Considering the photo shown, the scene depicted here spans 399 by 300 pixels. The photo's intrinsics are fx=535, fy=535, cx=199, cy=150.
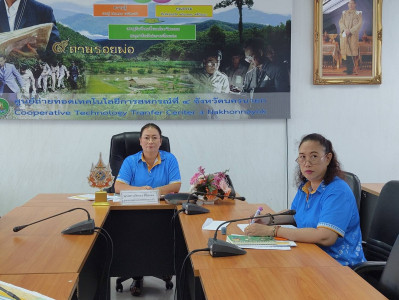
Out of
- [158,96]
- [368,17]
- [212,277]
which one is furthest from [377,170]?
[212,277]

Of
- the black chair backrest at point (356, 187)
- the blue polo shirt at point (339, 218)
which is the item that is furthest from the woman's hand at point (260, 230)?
the black chair backrest at point (356, 187)

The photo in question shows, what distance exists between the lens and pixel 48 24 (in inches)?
187

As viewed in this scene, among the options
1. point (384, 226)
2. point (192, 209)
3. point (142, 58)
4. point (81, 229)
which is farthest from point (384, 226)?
point (142, 58)

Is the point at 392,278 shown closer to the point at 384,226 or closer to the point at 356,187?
the point at 384,226

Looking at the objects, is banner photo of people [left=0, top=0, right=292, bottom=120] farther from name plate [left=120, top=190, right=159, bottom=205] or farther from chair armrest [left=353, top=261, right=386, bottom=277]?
chair armrest [left=353, top=261, right=386, bottom=277]

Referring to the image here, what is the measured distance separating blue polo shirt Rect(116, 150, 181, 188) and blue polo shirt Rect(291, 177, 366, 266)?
1.62m

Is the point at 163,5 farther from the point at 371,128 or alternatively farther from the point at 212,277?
the point at 212,277

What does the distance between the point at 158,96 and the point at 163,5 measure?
0.81m

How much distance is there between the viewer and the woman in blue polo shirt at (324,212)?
2.32m

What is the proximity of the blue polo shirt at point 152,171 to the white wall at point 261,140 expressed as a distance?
87 centimetres

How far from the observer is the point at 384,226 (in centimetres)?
264

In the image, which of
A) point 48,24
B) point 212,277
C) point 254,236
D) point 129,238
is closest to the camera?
point 212,277

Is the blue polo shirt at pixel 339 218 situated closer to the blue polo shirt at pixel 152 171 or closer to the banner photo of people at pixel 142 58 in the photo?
the blue polo shirt at pixel 152 171

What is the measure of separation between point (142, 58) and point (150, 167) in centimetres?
123
